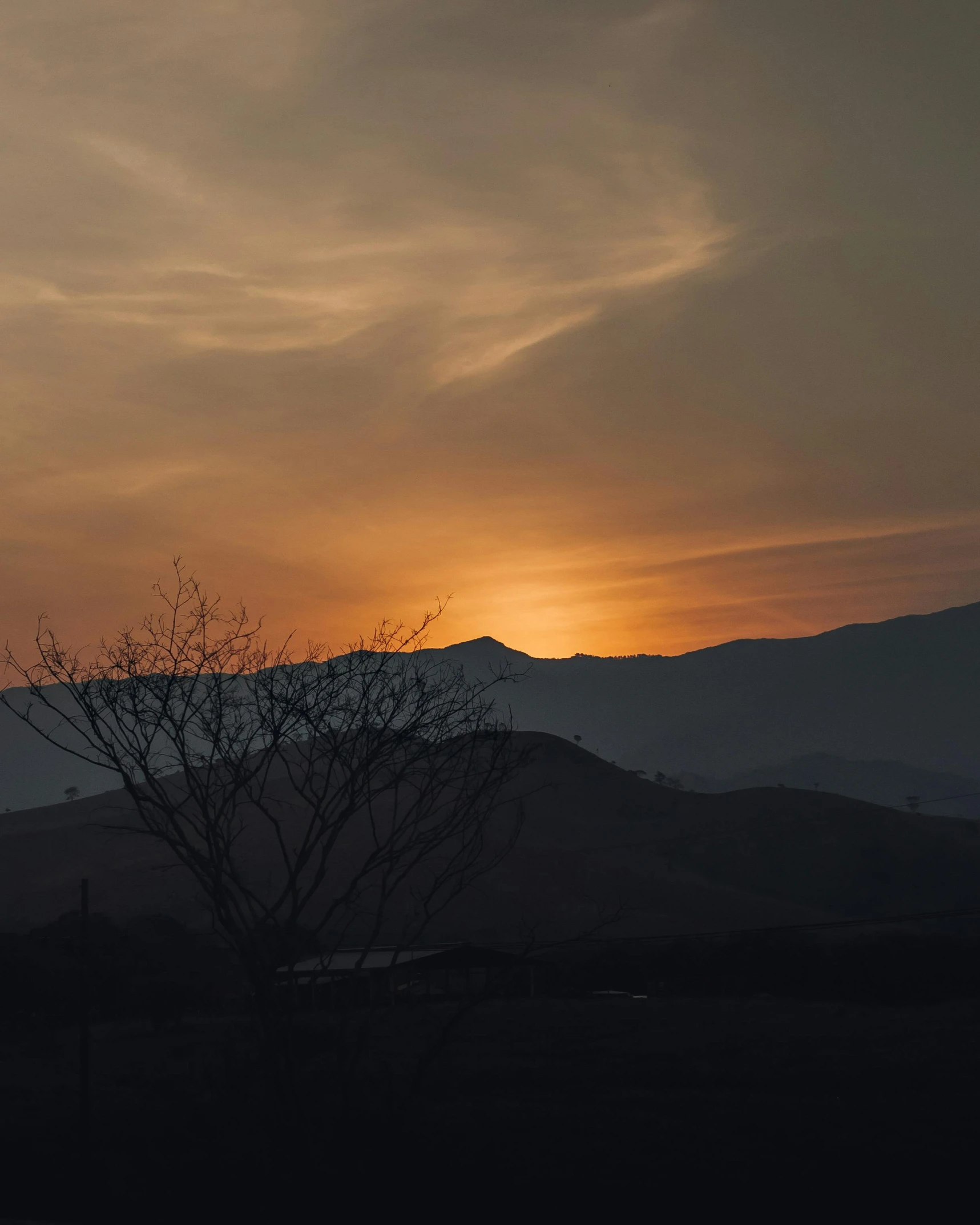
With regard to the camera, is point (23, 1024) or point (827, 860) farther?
point (827, 860)

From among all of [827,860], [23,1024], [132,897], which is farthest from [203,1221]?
[827,860]

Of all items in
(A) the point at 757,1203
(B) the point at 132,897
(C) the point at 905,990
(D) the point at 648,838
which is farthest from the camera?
(D) the point at 648,838

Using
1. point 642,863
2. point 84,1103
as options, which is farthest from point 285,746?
point 642,863

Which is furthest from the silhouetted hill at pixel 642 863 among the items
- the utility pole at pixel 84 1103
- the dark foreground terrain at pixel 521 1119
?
the utility pole at pixel 84 1103

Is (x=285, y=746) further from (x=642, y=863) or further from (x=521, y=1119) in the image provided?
(x=642, y=863)

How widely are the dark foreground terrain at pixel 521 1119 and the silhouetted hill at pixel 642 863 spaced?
49.8 metres

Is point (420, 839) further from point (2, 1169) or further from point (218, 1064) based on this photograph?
point (218, 1064)

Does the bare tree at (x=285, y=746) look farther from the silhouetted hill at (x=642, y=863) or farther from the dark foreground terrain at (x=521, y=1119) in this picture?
the silhouetted hill at (x=642, y=863)

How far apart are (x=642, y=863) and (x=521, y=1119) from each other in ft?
357

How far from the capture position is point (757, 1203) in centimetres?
1812

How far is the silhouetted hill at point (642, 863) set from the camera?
11269 cm

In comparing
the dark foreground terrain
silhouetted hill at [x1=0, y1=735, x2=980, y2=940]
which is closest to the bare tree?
the dark foreground terrain

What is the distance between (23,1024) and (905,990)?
53.2m

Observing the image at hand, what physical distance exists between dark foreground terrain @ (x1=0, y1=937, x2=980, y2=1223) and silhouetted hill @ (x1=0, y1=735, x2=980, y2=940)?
49.8 meters
